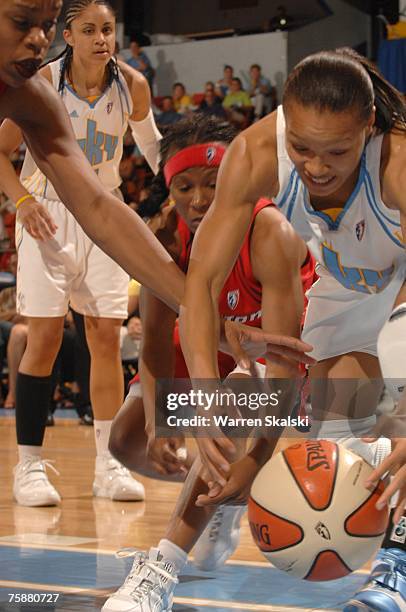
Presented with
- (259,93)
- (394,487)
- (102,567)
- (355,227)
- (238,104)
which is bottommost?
(238,104)

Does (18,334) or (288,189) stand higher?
(288,189)

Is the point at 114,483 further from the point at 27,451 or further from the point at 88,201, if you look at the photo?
the point at 88,201

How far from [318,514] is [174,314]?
1169 mm

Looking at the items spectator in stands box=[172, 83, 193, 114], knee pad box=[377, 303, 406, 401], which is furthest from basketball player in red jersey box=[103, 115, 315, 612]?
spectator in stands box=[172, 83, 193, 114]

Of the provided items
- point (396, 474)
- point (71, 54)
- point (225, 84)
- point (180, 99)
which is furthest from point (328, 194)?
point (180, 99)

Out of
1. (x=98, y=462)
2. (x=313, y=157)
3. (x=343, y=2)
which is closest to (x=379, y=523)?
(x=313, y=157)

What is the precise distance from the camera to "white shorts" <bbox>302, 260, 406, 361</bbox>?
3.36 m

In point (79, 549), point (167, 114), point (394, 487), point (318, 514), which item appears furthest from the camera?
point (167, 114)

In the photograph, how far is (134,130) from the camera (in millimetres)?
5168

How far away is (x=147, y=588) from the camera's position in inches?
107

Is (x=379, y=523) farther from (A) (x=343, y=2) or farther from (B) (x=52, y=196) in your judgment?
(A) (x=343, y=2)

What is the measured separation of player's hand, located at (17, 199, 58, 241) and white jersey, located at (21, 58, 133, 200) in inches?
9.8

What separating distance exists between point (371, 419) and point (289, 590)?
79 cm

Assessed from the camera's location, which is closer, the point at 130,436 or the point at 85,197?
the point at 85,197
